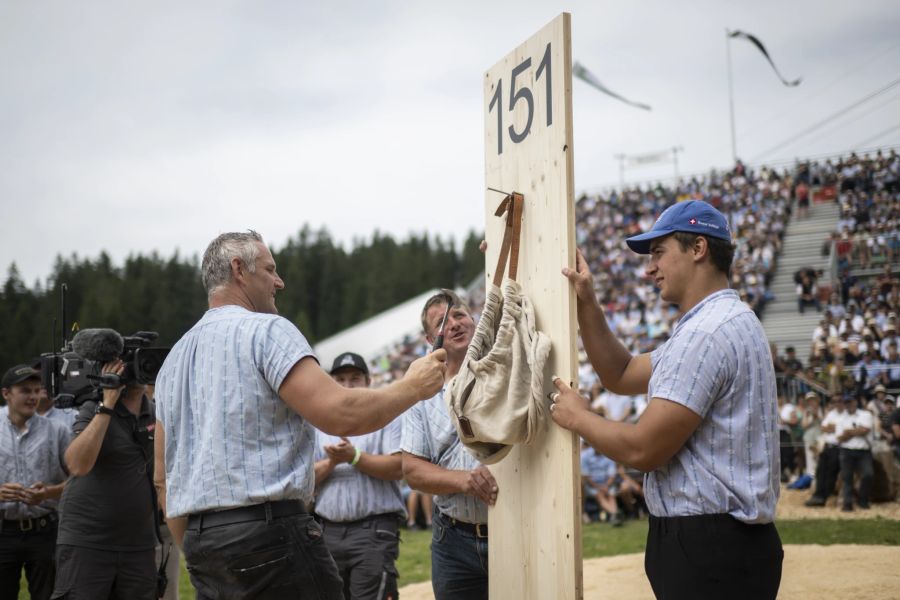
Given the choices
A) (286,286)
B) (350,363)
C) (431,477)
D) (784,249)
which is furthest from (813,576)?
(286,286)

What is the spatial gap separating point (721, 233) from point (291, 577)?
202 centimetres

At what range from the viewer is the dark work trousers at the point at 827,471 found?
A: 12.7 m

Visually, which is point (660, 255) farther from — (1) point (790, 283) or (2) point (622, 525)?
(1) point (790, 283)

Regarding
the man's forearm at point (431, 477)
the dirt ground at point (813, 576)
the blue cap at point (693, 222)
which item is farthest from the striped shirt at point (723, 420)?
the dirt ground at point (813, 576)

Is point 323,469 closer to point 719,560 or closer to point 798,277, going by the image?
point 719,560

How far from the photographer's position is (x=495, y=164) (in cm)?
383

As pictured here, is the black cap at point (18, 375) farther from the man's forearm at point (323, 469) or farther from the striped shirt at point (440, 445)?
the striped shirt at point (440, 445)

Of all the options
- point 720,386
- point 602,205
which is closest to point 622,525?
point 720,386

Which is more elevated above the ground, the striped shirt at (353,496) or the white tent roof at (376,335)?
the white tent roof at (376,335)

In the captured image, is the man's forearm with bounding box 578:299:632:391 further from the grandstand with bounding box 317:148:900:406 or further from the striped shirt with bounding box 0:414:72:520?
the grandstand with bounding box 317:148:900:406

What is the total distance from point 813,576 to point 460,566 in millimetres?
4620

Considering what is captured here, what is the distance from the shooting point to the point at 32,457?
6.20m

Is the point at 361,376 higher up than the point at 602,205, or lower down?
lower down

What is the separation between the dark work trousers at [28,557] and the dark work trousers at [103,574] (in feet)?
3.37
